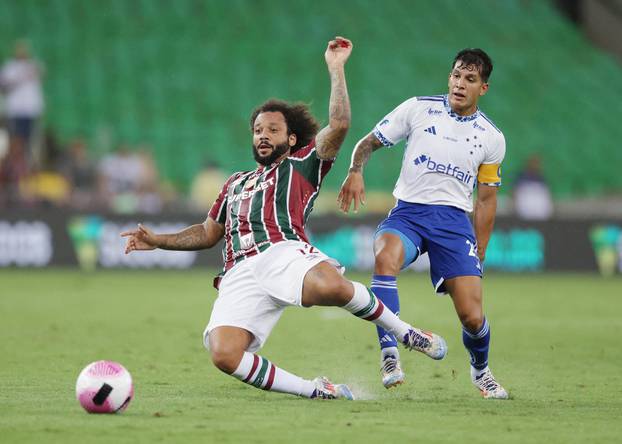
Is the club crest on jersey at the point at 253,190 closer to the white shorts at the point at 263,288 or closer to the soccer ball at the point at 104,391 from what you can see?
the white shorts at the point at 263,288

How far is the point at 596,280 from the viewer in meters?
20.3

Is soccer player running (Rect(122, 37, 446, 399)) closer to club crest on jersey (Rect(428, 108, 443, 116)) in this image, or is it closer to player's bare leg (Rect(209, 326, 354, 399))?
player's bare leg (Rect(209, 326, 354, 399))

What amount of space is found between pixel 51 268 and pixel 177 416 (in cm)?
1439

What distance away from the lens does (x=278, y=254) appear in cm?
757

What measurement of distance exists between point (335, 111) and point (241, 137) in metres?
17.6

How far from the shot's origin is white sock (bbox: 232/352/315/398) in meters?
7.39

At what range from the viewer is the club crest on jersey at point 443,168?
8312 millimetres

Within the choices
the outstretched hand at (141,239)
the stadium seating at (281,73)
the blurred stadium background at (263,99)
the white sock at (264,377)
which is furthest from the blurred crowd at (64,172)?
the white sock at (264,377)

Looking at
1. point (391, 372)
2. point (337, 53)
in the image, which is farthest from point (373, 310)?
point (337, 53)

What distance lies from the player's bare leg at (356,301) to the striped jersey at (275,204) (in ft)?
1.37

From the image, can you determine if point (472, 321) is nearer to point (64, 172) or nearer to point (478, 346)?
point (478, 346)

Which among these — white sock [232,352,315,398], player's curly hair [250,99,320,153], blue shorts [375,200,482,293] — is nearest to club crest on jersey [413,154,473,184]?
blue shorts [375,200,482,293]

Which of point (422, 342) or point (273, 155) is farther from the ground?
point (273, 155)

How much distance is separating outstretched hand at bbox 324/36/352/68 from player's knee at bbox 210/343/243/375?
1937 mm
